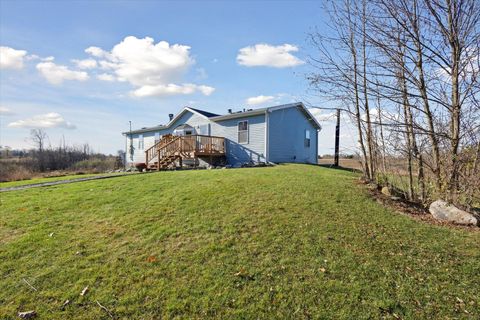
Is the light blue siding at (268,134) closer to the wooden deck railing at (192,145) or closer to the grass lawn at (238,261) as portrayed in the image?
the wooden deck railing at (192,145)

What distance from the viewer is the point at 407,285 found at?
308 centimetres

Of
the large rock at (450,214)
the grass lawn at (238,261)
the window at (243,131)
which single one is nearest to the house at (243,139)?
the window at (243,131)

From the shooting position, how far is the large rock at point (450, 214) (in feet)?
16.9

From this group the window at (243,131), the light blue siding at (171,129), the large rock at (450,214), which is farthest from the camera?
the light blue siding at (171,129)

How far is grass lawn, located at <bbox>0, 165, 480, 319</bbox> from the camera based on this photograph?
279 cm

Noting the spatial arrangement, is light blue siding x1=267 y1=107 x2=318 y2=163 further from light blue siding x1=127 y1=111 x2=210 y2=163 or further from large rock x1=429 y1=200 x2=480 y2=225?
large rock x1=429 y1=200 x2=480 y2=225

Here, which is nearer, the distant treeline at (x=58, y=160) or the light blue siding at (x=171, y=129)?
the light blue siding at (x=171, y=129)

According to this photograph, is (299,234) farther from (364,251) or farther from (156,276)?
(156,276)

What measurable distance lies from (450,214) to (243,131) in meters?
11.5

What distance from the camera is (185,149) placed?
15.4 m

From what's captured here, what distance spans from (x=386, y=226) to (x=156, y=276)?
403cm

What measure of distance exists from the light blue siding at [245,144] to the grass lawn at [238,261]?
29.1 ft

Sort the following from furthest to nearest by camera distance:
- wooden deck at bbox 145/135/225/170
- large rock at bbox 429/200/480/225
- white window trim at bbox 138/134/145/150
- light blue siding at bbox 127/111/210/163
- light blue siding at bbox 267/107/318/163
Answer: white window trim at bbox 138/134/145/150 → light blue siding at bbox 127/111/210/163 → wooden deck at bbox 145/135/225/170 → light blue siding at bbox 267/107/318/163 → large rock at bbox 429/200/480/225

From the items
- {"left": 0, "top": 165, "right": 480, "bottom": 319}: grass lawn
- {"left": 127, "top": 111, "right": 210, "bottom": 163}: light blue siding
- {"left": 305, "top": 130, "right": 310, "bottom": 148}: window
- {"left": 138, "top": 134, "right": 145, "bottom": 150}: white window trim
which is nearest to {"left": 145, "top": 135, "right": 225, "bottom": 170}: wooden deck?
{"left": 127, "top": 111, "right": 210, "bottom": 163}: light blue siding
